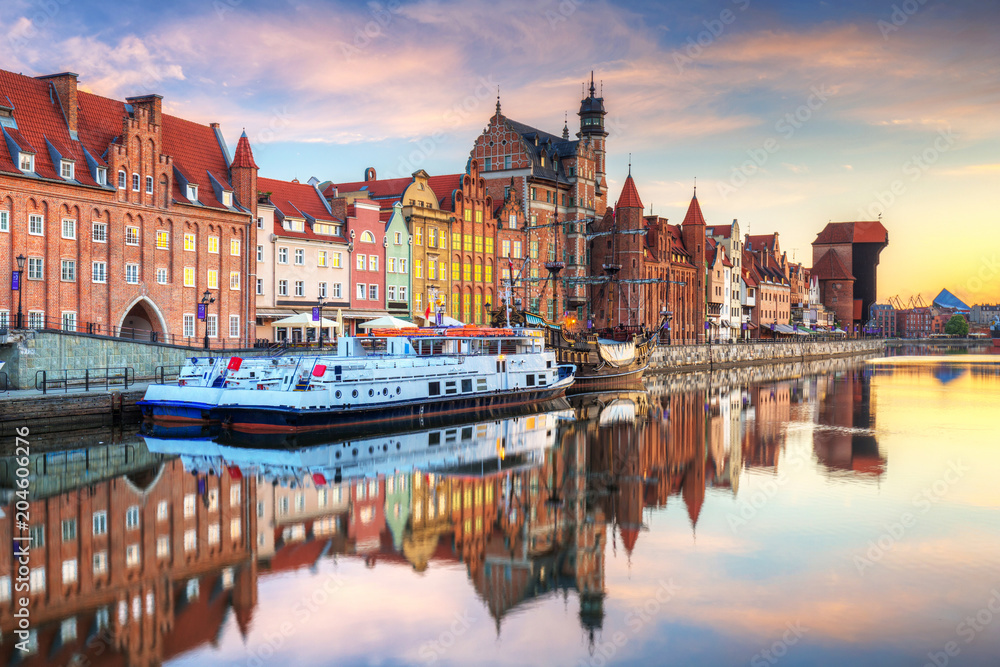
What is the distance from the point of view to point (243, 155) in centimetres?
5747

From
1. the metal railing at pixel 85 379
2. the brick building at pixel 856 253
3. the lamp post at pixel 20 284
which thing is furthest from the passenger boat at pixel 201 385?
the brick building at pixel 856 253

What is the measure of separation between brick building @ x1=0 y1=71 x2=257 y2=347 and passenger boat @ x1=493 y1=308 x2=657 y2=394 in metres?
19.6

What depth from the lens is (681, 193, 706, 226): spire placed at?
11219cm

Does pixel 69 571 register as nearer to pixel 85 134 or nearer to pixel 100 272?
pixel 100 272

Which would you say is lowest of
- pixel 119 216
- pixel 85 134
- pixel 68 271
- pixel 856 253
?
pixel 68 271

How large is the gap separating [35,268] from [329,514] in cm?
2913

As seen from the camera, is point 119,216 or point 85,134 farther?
point 85,134

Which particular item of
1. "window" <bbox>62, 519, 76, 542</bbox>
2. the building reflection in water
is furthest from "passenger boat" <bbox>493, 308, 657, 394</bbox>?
"window" <bbox>62, 519, 76, 542</bbox>

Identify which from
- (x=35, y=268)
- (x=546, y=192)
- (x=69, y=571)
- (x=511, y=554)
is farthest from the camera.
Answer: (x=546, y=192)

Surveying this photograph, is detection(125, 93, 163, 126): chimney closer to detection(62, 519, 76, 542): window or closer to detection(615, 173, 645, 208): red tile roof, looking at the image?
detection(62, 519, 76, 542): window

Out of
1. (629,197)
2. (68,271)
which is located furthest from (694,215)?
(68,271)

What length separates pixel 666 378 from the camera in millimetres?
82312

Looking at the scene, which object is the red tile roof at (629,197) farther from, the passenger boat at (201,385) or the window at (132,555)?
the window at (132,555)

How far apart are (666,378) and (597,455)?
1919 inches
